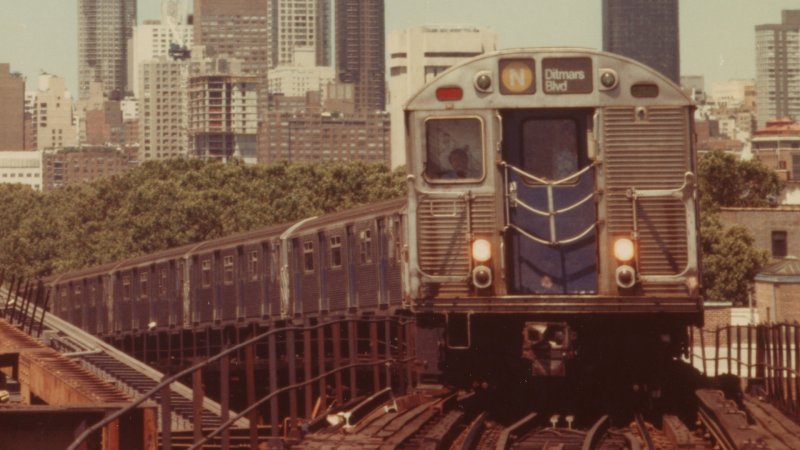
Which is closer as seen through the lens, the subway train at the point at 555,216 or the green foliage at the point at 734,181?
the subway train at the point at 555,216

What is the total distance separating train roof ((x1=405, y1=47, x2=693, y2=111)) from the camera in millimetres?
22859

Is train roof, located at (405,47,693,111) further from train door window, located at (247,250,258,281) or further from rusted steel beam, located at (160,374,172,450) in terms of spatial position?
train door window, located at (247,250,258,281)

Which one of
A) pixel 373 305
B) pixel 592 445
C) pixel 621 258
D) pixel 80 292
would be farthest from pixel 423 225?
pixel 80 292

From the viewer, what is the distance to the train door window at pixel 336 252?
1548 inches

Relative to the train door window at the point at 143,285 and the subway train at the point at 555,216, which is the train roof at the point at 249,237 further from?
the subway train at the point at 555,216

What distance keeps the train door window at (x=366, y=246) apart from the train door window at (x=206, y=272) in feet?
31.2

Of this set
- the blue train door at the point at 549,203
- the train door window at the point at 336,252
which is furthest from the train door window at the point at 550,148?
the train door window at the point at 336,252

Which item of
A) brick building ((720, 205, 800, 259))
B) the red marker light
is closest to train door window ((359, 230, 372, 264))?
the red marker light

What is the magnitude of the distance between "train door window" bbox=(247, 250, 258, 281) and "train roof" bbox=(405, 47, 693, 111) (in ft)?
69.7

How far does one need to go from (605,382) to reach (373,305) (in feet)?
45.2

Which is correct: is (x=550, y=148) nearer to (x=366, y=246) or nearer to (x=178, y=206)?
(x=366, y=246)

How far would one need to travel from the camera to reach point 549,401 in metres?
24.8

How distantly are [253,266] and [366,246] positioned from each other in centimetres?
694

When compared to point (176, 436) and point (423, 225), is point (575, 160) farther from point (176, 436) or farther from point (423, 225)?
point (176, 436)
